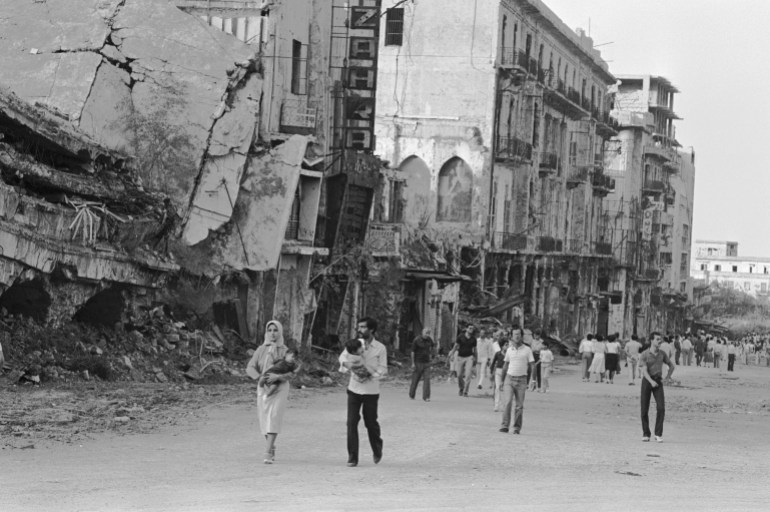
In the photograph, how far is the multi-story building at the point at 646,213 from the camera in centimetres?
9456

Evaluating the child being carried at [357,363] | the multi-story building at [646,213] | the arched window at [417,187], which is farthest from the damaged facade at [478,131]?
the child being carried at [357,363]

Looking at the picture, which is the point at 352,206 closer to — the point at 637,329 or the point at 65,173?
the point at 65,173

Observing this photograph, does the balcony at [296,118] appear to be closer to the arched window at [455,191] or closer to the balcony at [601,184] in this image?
the arched window at [455,191]

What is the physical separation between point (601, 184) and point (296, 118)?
45849 millimetres

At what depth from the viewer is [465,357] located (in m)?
30.3

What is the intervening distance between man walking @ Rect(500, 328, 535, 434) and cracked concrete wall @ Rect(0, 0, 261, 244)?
44.1ft

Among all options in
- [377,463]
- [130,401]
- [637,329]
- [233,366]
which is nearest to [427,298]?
[233,366]

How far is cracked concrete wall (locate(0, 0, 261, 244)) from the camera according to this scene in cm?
3441

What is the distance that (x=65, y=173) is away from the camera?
28516mm

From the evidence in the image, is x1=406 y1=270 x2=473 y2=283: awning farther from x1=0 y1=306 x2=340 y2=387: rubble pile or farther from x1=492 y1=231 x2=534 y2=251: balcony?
x1=492 y1=231 x2=534 y2=251: balcony

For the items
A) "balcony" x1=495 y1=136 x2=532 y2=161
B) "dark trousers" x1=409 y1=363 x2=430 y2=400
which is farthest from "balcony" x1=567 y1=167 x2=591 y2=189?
"dark trousers" x1=409 y1=363 x2=430 y2=400

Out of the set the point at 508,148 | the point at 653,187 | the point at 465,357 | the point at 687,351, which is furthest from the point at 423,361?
the point at 653,187

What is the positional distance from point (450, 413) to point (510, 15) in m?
40.9

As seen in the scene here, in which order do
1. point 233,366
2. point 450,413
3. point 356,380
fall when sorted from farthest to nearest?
point 233,366 → point 450,413 → point 356,380
